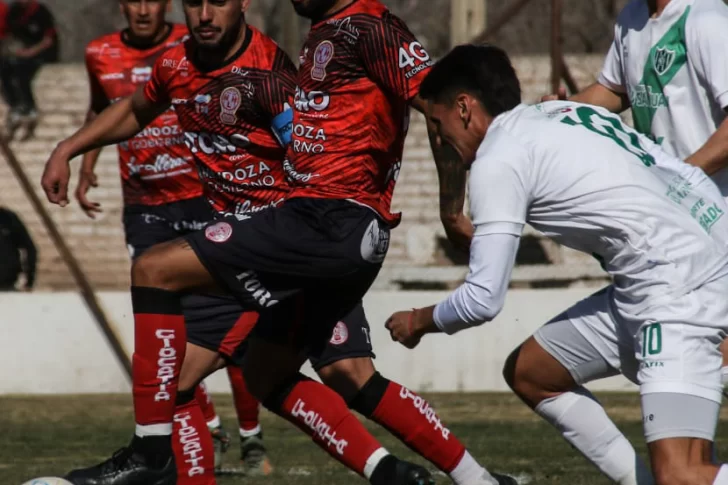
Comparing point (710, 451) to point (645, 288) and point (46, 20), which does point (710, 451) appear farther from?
point (46, 20)

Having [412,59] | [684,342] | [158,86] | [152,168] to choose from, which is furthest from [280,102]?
[152,168]

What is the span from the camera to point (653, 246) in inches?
182

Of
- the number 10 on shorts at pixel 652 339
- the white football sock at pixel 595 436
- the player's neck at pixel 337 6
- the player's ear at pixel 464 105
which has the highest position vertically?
the player's neck at pixel 337 6

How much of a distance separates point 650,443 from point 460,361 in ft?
21.5

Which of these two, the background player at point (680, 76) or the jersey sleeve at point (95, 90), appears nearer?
the background player at point (680, 76)

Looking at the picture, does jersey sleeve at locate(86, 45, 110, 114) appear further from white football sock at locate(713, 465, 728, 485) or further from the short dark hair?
white football sock at locate(713, 465, 728, 485)

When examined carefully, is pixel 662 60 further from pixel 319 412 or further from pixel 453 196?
pixel 319 412

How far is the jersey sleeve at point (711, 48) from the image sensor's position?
17.5ft

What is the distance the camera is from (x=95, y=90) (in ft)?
28.4

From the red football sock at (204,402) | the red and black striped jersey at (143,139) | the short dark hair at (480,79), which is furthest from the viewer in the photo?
the red and black striped jersey at (143,139)

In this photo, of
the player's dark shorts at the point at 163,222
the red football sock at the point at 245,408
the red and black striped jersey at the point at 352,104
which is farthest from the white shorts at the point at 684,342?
the player's dark shorts at the point at 163,222

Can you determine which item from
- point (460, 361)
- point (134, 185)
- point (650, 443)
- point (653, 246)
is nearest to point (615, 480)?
point (650, 443)

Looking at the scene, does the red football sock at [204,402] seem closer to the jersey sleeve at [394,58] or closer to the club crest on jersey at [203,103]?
the club crest on jersey at [203,103]

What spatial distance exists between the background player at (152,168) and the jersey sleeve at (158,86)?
5.33ft
